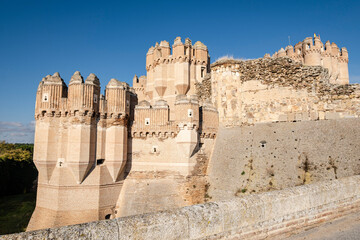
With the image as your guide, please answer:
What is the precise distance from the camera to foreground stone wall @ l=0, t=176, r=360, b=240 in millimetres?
4012

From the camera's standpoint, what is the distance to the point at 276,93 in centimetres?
1652

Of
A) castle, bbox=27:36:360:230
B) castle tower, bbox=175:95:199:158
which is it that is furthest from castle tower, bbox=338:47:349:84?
castle tower, bbox=175:95:199:158

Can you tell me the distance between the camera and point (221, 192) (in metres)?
16.0

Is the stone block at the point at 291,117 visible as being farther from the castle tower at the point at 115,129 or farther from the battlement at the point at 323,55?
the battlement at the point at 323,55

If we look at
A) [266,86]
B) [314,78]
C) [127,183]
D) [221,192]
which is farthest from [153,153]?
[314,78]

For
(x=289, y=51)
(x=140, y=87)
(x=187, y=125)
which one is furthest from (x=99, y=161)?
(x=289, y=51)

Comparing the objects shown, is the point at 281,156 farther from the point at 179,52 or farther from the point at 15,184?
the point at 15,184

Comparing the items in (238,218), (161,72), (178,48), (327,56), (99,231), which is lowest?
(238,218)

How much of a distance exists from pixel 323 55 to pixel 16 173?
4952 cm

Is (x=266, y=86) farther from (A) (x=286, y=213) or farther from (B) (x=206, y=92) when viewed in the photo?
(A) (x=286, y=213)

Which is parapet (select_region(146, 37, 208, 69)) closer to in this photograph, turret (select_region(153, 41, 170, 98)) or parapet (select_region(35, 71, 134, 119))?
turret (select_region(153, 41, 170, 98))

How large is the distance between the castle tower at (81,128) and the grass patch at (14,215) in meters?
8.82

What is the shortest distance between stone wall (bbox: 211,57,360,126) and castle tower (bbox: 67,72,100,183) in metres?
9.28

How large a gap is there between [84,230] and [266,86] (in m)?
15.7
